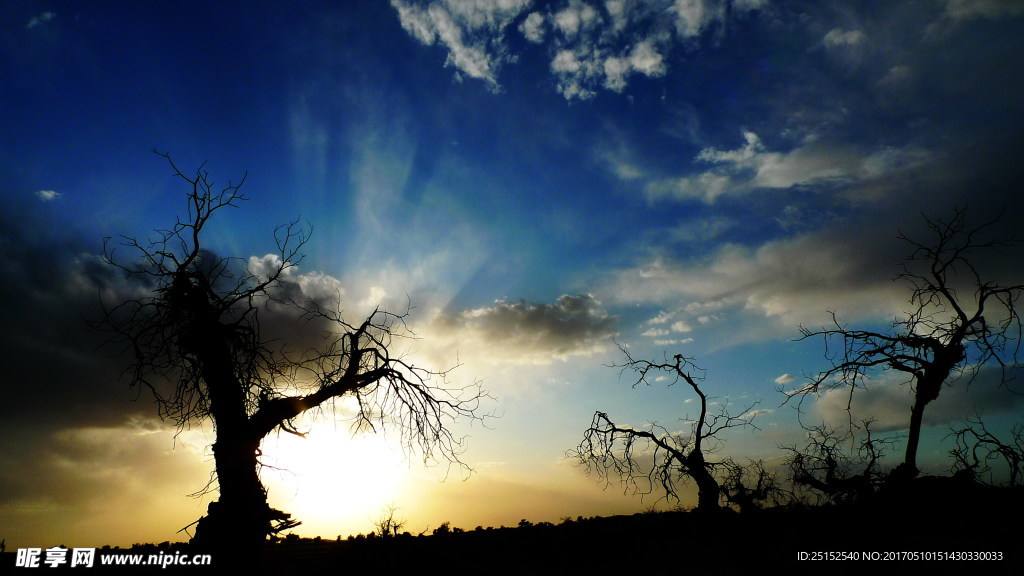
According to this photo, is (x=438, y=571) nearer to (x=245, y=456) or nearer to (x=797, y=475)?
(x=245, y=456)

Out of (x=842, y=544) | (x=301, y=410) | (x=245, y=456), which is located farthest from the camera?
(x=842, y=544)

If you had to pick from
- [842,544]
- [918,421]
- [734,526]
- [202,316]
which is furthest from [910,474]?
[202,316]

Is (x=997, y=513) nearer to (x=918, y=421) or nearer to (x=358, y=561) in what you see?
(x=918, y=421)

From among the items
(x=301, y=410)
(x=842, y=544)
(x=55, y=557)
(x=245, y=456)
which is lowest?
(x=842, y=544)

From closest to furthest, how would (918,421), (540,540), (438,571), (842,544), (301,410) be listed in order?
(301,410), (918,421), (438,571), (842,544), (540,540)

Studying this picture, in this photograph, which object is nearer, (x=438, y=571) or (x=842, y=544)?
(x=438, y=571)

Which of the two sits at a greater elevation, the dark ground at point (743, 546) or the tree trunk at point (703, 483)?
the tree trunk at point (703, 483)

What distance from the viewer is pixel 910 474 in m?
11.7

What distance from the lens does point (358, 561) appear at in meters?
12.7

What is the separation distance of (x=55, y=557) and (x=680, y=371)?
17236mm

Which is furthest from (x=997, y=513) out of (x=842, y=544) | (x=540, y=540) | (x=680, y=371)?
(x=540, y=540)

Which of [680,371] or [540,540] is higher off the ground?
[680,371]

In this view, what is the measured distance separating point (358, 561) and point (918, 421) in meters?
14.5

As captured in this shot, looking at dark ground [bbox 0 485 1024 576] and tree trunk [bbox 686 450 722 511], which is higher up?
tree trunk [bbox 686 450 722 511]
